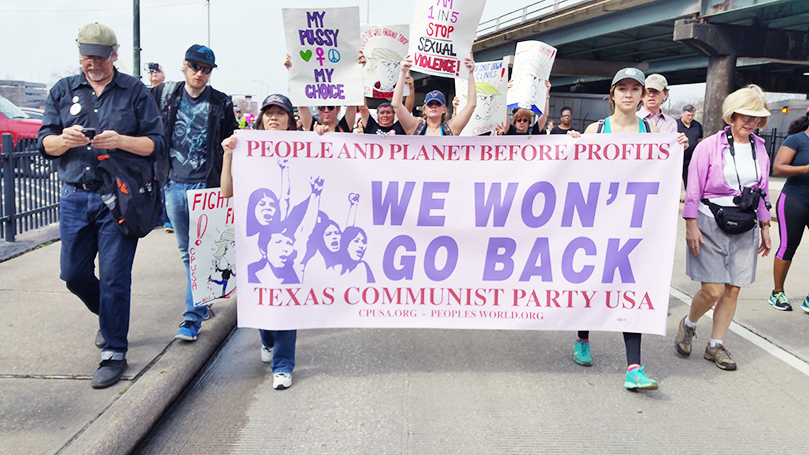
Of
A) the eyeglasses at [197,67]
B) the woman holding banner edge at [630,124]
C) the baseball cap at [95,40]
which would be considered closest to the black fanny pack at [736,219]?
the woman holding banner edge at [630,124]

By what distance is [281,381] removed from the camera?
156 inches

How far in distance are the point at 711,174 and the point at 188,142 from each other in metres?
3.59

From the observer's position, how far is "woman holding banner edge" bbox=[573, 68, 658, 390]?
3.97m

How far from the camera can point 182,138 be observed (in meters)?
4.49

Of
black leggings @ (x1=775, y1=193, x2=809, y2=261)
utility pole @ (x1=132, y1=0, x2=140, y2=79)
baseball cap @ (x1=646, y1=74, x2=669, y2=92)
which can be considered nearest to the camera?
baseball cap @ (x1=646, y1=74, x2=669, y2=92)

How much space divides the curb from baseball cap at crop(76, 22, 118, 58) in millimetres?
1892

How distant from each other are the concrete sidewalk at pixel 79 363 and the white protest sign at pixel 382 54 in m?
3.03

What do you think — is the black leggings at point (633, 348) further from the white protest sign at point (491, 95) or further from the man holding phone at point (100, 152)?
the white protest sign at point (491, 95)

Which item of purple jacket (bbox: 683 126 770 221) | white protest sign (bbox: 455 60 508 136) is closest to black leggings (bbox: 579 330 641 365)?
purple jacket (bbox: 683 126 770 221)

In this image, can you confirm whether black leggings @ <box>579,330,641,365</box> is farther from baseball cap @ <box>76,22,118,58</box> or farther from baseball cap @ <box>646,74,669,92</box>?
baseball cap @ <box>76,22,118,58</box>

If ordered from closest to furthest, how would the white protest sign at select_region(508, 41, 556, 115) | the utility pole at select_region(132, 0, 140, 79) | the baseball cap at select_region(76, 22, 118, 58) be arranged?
1. the baseball cap at select_region(76, 22, 118, 58)
2. the white protest sign at select_region(508, 41, 556, 115)
3. the utility pole at select_region(132, 0, 140, 79)

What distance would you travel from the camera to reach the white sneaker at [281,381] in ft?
13.0

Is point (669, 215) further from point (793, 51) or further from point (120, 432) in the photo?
point (793, 51)

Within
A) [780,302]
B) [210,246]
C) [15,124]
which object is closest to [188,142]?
[210,246]
